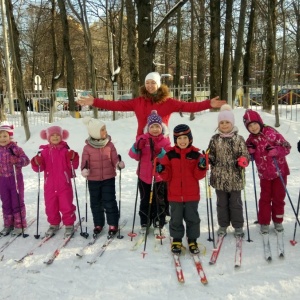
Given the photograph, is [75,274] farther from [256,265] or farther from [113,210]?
[256,265]

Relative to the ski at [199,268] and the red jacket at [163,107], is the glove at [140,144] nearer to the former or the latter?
the red jacket at [163,107]

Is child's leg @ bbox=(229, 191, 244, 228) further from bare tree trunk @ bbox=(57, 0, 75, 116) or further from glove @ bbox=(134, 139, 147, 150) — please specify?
bare tree trunk @ bbox=(57, 0, 75, 116)

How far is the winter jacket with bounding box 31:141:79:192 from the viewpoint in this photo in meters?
4.50

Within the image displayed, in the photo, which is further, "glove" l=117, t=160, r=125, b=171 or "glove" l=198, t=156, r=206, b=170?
"glove" l=117, t=160, r=125, b=171

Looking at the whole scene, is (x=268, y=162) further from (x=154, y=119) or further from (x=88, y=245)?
(x=88, y=245)

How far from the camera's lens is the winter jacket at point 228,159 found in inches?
161

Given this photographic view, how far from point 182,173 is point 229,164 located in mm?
628

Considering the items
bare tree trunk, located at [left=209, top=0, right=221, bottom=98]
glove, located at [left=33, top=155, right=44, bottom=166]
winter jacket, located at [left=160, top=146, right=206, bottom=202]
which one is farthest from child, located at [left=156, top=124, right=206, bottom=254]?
bare tree trunk, located at [left=209, top=0, right=221, bottom=98]

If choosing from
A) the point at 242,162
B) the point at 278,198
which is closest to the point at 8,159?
the point at 242,162

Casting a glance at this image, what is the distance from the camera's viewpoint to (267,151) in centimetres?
420

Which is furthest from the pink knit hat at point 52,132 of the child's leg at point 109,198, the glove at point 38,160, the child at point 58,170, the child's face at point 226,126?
the child's face at point 226,126

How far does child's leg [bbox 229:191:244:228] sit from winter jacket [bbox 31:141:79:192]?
2.03 meters

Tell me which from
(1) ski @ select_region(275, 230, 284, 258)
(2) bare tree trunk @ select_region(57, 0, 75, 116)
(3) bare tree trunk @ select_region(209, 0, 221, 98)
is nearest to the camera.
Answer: (1) ski @ select_region(275, 230, 284, 258)

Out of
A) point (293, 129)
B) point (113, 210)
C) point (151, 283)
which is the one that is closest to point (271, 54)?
point (293, 129)
